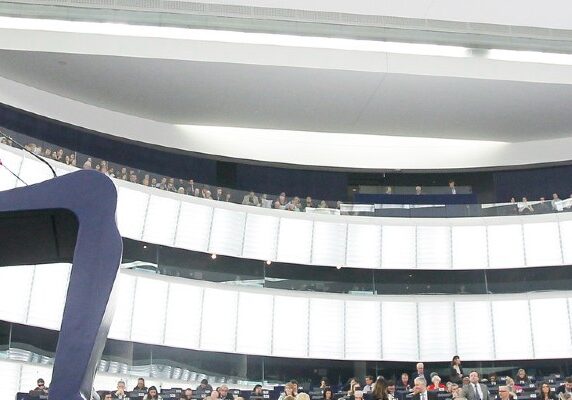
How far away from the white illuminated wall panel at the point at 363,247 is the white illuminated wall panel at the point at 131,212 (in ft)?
23.5

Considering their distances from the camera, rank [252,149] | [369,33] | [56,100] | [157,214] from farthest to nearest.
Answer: [252,149] → [56,100] → [157,214] → [369,33]

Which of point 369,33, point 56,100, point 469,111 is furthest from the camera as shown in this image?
point 469,111

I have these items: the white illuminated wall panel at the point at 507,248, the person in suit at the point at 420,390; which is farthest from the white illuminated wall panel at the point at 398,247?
the person in suit at the point at 420,390

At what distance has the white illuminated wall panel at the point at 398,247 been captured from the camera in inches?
1049

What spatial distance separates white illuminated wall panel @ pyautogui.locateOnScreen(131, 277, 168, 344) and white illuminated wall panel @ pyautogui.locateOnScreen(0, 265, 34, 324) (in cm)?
323

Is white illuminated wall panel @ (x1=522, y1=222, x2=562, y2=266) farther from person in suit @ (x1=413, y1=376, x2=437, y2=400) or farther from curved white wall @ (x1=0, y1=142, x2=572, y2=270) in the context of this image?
person in suit @ (x1=413, y1=376, x2=437, y2=400)

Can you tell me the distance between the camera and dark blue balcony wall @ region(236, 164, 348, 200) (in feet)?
97.1

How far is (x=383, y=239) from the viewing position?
26.8m

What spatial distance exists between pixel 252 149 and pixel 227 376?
10.00m

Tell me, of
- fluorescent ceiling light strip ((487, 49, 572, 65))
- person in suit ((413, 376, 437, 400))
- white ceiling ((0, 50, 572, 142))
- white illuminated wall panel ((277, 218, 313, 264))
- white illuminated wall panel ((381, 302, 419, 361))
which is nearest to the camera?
person in suit ((413, 376, 437, 400))

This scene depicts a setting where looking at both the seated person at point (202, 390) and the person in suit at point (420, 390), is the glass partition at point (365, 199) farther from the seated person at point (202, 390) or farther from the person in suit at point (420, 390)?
the person in suit at point (420, 390)

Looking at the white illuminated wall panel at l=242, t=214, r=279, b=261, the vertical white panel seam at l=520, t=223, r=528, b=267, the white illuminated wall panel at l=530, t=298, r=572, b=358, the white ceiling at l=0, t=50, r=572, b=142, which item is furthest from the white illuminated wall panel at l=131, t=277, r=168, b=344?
the vertical white panel seam at l=520, t=223, r=528, b=267

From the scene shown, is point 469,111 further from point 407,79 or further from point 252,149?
point 252,149

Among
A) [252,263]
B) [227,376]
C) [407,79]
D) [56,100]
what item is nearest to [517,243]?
[407,79]
